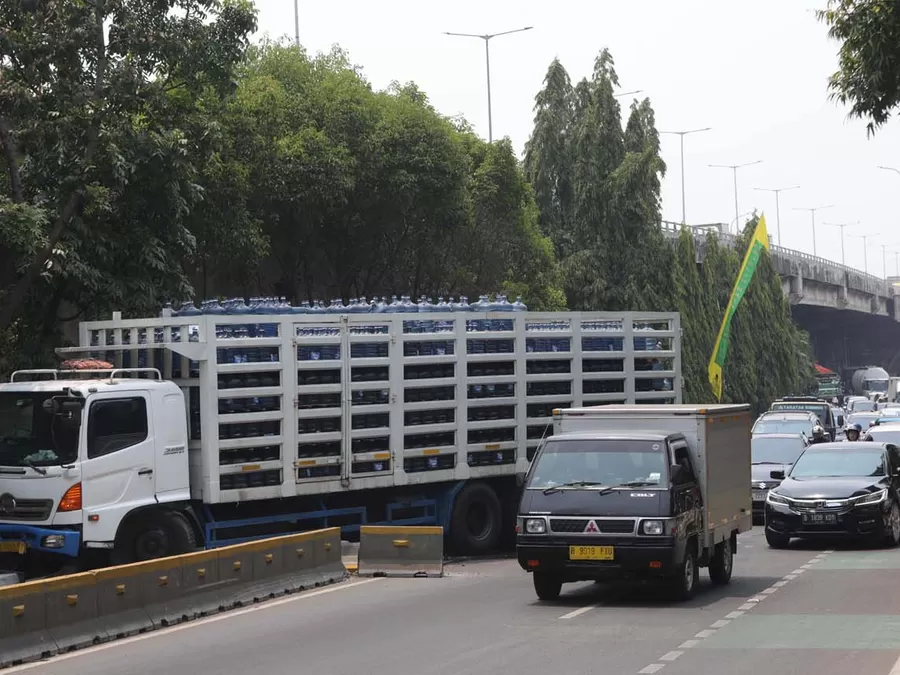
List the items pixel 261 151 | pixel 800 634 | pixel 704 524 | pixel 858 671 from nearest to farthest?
pixel 858 671 < pixel 800 634 < pixel 704 524 < pixel 261 151

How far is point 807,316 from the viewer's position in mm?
101750

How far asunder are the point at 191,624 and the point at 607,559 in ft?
13.4

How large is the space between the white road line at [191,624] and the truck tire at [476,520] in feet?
8.14

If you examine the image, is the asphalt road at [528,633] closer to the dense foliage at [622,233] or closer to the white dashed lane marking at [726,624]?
the white dashed lane marking at [726,624]

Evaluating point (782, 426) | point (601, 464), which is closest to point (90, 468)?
point (601, 464)

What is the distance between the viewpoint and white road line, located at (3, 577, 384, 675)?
11.6m

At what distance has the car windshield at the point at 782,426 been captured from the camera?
3238 centimetres

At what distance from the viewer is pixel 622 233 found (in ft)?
175

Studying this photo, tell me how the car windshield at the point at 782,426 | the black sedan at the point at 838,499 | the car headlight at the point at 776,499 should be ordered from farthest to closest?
the car windshield at the point at 782,426 → the car headlight at the point at 776,499 → the black sedan at the point at 838,499

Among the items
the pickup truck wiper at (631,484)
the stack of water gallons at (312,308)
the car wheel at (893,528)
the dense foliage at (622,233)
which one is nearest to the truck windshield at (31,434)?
the stack of water gallons at (312,308)

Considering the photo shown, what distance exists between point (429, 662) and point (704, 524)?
497 centimetres

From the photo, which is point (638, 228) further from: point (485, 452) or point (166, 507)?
point (166, 507)

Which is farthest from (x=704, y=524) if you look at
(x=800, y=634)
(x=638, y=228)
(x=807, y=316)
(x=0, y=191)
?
(x=807, y=316)

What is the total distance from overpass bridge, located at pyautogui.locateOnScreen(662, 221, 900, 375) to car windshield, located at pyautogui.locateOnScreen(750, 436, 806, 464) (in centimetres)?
3112
